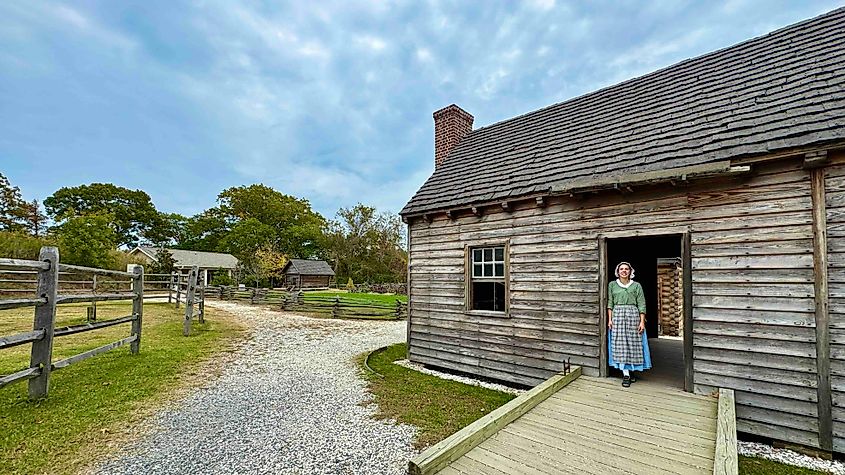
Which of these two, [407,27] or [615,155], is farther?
[407,27]

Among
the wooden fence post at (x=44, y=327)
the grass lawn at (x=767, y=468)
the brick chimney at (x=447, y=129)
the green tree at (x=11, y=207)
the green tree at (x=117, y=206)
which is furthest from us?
the green tree at (x=117, y=206)

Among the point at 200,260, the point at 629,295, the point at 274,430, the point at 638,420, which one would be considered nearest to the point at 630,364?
the point at 629,295

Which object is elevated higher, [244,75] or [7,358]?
[244,75]

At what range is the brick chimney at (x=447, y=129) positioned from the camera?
33.7 feet

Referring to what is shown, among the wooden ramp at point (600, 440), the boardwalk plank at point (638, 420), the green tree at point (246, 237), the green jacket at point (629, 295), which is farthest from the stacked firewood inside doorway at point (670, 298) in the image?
the green tree at point (246, 237)

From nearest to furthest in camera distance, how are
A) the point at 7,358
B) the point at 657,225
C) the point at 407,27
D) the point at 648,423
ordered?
the point at 648,423 → the point at 657,225 → the point at 7,358 → the point at 407,27

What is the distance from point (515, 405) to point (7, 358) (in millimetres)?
10321

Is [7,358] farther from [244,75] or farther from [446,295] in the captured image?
[244,75]

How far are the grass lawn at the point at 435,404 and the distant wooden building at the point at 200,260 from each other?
39963 millimetres

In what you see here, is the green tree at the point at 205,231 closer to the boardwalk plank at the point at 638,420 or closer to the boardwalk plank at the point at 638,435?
the boardwalk plank at the point at 638,420

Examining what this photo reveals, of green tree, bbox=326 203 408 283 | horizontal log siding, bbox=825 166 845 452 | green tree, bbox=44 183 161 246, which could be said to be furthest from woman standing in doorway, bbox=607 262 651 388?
green tree, bbox=44 183 161 246

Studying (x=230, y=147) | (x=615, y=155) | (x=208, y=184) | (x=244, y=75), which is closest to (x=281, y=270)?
(x=230, y=147)

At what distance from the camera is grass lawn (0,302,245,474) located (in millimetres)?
3652

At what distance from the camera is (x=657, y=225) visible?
5.01 meters
